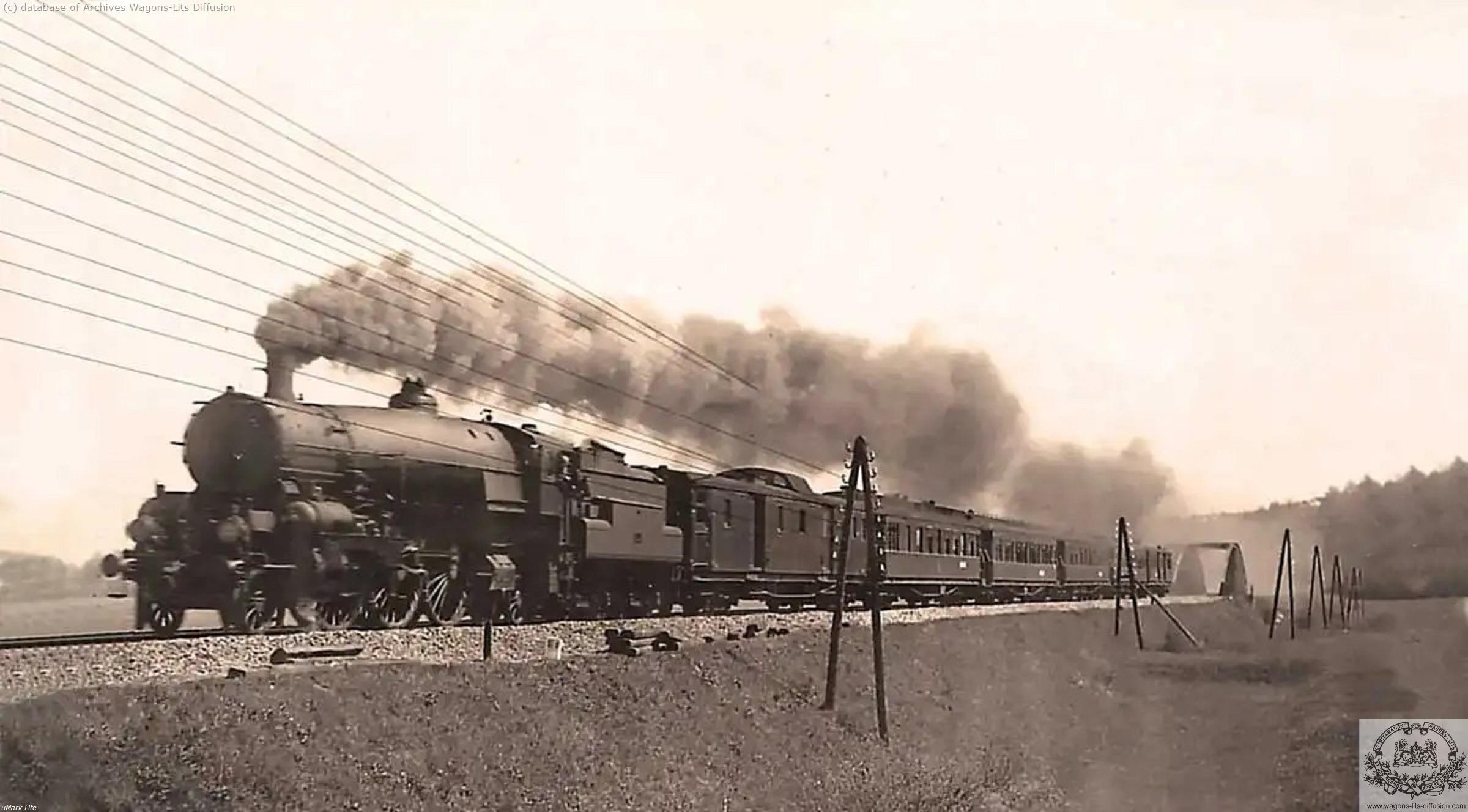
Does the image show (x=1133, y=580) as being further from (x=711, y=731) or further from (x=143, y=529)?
(x=143, y=529)

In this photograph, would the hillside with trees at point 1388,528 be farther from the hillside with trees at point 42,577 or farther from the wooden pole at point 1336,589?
the hillside with trees at point 42,577

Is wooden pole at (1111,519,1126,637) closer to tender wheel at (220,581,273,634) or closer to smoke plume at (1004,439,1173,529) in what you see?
smoke plume at (1004,439,1173,529)

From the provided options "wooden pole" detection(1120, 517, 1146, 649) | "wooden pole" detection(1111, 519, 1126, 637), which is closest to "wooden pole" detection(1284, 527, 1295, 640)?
"wooden pole" detection(1120, 517, 1146, 649)

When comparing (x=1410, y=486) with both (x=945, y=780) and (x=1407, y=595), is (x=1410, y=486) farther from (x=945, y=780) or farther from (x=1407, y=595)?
(x=945, y=780)

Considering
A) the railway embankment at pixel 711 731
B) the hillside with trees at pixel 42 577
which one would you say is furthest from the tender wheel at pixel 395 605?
the hillside with trees at pixel 42 577

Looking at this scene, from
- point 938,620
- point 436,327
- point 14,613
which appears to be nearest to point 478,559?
point 436,327
